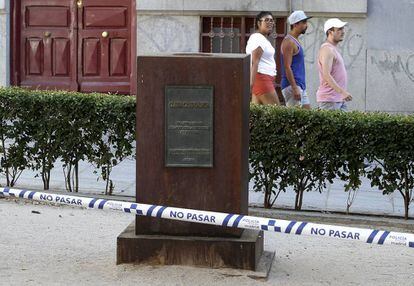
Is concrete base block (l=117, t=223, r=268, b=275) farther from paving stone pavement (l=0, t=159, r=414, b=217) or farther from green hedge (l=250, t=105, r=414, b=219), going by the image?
paving stone pavement (l=0, t=159, r=414, b=217)

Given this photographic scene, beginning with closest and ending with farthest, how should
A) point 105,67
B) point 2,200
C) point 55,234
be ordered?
point 55,234, point 2,200, point 105,67

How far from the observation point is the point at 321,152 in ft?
29.4

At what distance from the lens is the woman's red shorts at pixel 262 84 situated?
11453mm

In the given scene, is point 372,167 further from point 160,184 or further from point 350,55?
point 350,55

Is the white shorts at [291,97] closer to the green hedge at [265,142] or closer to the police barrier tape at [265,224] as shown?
the green hedge at [265,142]

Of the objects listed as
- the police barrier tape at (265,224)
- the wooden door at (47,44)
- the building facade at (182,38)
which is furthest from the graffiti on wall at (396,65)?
the police barrier tape at (265,224)

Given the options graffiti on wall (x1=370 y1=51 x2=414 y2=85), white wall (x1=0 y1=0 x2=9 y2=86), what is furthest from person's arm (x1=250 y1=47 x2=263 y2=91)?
white wall (x1=0 y1=0 x2=9 y2=86)

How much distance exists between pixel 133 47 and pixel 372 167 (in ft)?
25.1

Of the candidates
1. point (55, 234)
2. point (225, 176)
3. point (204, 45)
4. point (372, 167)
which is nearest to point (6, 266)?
point (55, 234)

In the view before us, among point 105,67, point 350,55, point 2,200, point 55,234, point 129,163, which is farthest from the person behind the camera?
point 105,67

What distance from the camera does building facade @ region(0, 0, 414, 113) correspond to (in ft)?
50.0

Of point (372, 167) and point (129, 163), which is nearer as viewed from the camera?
point (372, 167)

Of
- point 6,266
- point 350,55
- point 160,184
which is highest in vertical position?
point 350,55

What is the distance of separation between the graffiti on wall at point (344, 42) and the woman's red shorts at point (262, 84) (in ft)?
12.6
